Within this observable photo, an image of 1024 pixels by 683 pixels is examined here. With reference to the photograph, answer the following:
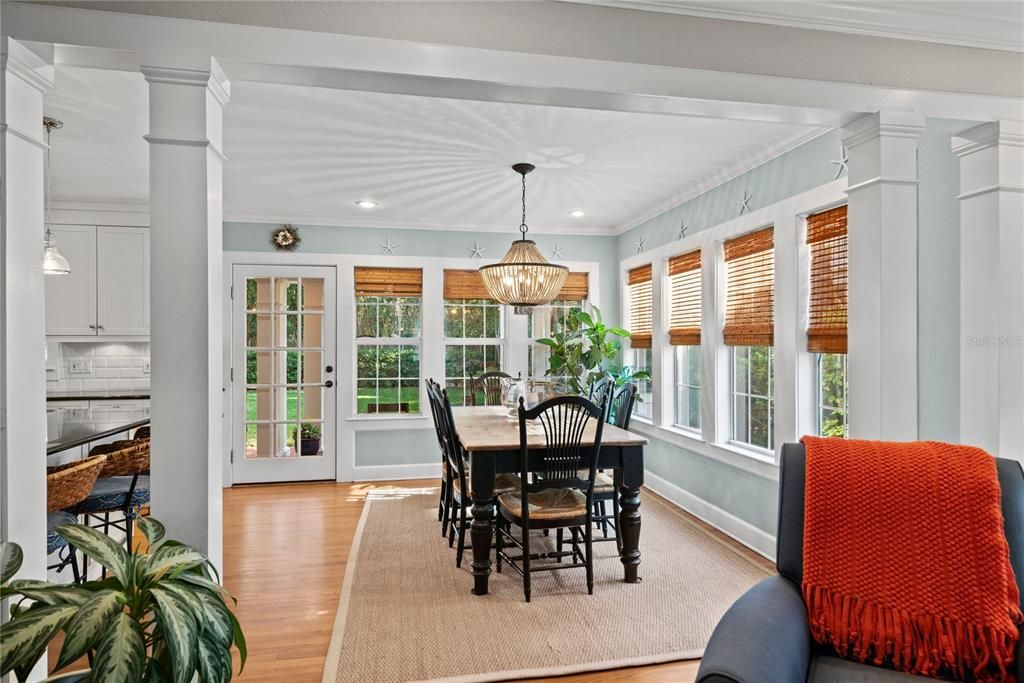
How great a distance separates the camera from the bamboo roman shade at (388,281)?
5.39 m

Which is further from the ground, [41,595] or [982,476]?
[982,476]

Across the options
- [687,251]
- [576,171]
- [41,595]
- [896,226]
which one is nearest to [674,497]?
[687,251]

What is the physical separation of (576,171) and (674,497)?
265 centimetres

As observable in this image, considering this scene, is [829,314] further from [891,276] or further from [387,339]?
[387,339]

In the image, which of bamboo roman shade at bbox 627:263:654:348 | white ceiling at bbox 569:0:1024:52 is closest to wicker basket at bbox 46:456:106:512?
white ceiling at bbox 569:0:1024:52

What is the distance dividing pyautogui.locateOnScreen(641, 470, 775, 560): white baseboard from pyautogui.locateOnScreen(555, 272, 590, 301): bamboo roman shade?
1.85 metres

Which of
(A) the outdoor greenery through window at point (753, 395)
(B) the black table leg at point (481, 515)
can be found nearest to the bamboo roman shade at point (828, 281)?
(A) the outdoor greenery through window at point (753, 395)

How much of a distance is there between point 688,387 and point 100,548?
4.14 m

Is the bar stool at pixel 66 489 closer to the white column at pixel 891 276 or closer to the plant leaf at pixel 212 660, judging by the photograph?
the plant leaf at pixel 212 660

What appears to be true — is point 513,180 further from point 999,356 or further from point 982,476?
point 982,476

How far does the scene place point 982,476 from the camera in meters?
1.47

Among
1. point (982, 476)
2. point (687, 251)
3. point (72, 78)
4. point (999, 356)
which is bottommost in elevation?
point (982, 476)

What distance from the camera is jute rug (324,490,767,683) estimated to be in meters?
2.26

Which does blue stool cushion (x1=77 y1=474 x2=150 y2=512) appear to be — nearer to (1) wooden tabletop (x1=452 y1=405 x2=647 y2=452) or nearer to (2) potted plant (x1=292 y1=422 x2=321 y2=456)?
(1) wooden tabletop (x1=452 y1=405 x2=647 y2=452)
